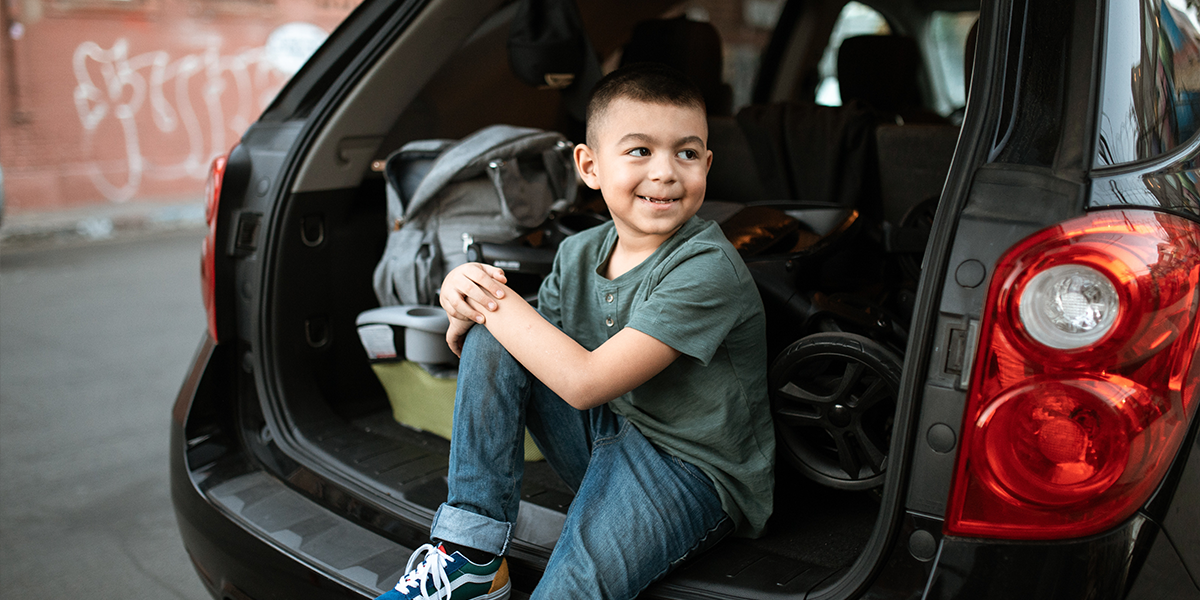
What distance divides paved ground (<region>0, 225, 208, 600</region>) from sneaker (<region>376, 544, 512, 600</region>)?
4.05 feet

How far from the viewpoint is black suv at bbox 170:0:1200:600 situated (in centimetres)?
101

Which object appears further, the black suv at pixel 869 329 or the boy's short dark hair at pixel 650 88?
the boy's short dark hair at pixel 650 88

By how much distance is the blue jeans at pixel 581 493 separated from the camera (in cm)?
131

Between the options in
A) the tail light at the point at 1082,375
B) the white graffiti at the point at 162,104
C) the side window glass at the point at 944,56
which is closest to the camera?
the tail light at the point at 1082,375

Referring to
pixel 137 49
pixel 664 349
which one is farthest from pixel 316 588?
pixel 137 49

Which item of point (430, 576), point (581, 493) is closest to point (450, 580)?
point (430, 576)

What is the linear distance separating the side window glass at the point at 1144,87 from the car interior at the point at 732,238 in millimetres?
485

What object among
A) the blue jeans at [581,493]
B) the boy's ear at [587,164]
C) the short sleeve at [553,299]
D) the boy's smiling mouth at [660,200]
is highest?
the boy's ear at [587,164]

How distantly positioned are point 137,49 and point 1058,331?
36.9 ft

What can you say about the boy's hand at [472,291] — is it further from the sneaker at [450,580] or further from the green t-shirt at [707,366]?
the sneaker at [450,580]

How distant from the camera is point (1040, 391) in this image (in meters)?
1.02

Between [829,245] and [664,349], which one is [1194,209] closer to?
[664,349]

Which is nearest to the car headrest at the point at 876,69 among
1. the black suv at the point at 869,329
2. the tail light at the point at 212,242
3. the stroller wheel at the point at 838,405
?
the black suv at the point at 869,329

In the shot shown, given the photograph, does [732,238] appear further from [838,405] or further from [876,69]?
[876,69]
